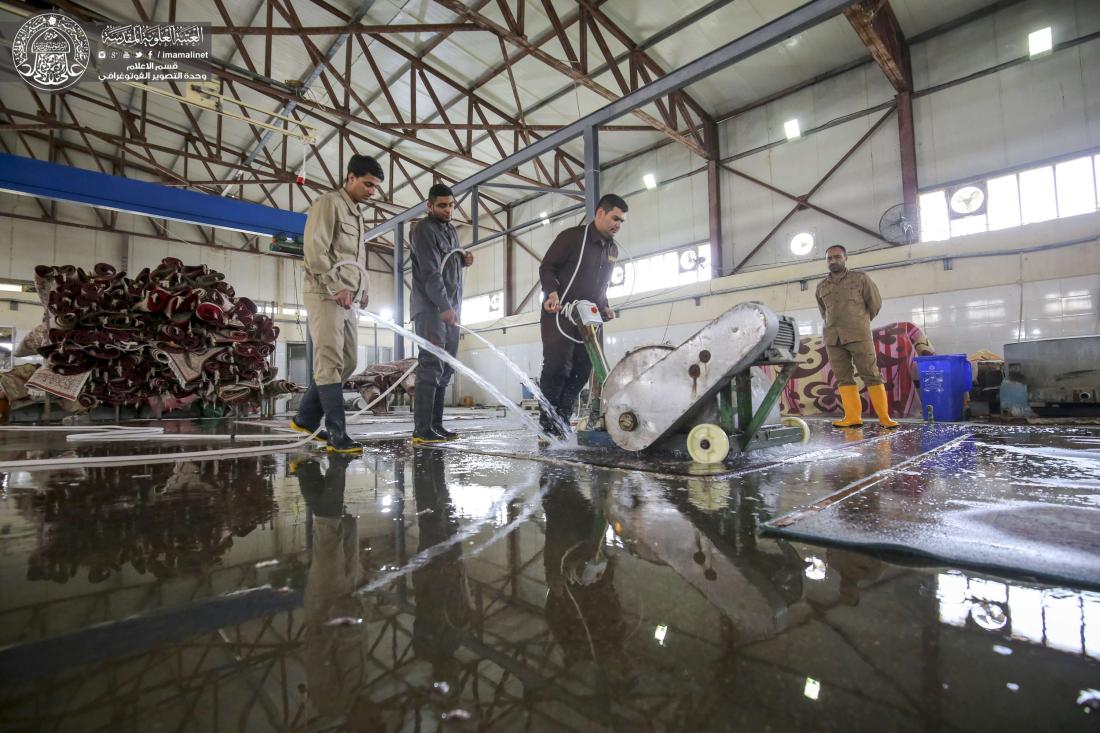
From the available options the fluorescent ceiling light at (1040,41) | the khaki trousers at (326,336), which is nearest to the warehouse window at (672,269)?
the fluorescent ceiling light at (1040,41)

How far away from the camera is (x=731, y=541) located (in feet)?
3.72

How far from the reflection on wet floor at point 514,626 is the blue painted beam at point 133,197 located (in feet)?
22.7

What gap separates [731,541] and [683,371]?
4.01 feet

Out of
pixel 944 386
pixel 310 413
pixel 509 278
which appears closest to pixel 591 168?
pixel 310 413

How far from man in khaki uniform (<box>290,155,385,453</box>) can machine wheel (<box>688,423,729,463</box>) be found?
1.94 m

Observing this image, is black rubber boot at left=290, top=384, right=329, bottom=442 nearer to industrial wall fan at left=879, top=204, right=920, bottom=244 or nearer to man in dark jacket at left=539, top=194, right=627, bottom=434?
man in dark jacket at left=539, top=194, right=627, bottom=434

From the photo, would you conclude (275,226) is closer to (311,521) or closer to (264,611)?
(311,521)

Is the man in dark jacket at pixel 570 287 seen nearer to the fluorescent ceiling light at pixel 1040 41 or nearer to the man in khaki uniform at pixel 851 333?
the man in khaki uniform at pixel 851 333

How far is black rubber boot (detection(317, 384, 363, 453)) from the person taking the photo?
3.01 metres

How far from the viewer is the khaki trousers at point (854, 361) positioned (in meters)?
4.72

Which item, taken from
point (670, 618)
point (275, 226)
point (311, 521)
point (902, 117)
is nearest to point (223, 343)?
point (275, 226)

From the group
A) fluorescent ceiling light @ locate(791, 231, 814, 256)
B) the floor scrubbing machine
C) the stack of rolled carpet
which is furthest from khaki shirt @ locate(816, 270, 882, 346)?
the stack of rolled carpet

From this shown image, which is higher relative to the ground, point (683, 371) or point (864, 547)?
point (683, 371)

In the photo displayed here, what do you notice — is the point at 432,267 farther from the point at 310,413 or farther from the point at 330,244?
the point at 310,413
